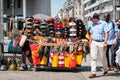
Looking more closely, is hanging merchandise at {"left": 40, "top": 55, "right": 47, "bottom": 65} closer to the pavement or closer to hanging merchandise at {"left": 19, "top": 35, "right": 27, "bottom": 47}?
the pavement

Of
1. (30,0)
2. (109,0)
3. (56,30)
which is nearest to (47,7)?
(30,0)

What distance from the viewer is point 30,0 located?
225 ft

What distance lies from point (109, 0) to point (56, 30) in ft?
300

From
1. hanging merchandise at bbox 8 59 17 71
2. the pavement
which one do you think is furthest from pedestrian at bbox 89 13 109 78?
hanging merchandise at bbox 8 59 17 71

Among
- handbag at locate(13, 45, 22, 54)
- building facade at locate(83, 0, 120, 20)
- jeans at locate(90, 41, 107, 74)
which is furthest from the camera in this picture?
building facade at locate(83, 0, 120, 20)

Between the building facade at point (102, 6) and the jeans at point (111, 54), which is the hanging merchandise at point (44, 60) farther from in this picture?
the building facade at point (102, 6)

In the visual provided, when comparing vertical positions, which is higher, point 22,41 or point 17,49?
point 22,41

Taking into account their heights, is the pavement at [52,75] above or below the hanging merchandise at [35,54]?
below

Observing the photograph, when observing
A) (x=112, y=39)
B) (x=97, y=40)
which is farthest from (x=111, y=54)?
(x=97, y=40)

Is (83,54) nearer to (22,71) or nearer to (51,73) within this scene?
(51,73)

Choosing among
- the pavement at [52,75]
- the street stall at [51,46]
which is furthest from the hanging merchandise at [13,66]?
the pavement at [52,75]

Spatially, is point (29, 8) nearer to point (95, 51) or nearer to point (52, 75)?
point (52, 75)

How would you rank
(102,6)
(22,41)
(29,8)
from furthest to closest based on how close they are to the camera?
(102,6) → (29,8) → (22,41)

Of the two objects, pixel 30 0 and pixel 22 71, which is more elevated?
pixel 30 0
